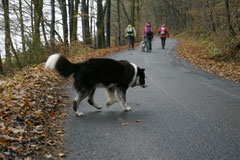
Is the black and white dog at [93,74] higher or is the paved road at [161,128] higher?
the black and white dog at [93,74]

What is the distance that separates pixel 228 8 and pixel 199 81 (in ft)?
29.3

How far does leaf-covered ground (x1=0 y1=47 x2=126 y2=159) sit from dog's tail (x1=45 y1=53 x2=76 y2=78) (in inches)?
42.8

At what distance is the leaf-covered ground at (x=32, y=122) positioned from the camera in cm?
383

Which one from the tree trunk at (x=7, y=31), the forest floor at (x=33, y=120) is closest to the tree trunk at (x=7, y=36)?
the tree trunk at (x=7, y=31)

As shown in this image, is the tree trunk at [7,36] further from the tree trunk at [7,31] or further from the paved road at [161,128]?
the paved road at [161,128]

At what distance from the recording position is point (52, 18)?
726 inches

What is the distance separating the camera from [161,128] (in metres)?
5.05

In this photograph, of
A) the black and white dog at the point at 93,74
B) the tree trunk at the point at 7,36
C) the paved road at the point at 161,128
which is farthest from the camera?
the tree trunk at the point at 7,36

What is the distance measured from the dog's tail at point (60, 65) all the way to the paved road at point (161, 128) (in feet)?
3.64

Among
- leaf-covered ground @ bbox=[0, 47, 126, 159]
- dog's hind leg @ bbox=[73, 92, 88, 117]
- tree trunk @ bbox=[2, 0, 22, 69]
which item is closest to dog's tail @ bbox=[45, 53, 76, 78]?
dog's hind leg @ bbox=[73, 92, 88, 117]

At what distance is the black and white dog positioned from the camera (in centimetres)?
546

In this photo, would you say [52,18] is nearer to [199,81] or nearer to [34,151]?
[199,81]

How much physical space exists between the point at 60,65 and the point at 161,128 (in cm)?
261

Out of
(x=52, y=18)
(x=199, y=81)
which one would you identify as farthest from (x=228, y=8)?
(x=52, y=18)
